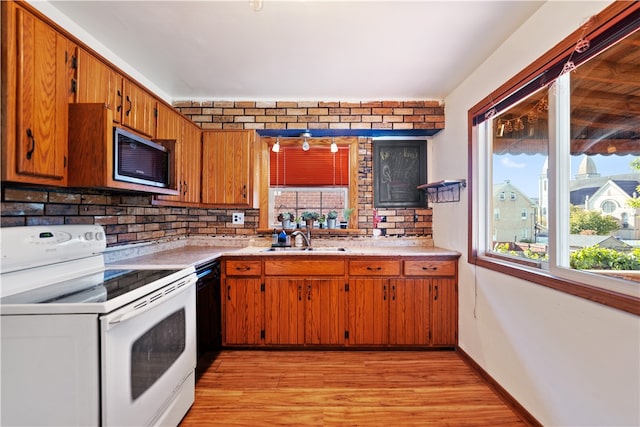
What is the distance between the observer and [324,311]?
8.18 ft

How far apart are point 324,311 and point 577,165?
2018 mm

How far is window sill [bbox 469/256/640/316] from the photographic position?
1.12m

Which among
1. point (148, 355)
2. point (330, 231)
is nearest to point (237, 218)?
point (330, 231)

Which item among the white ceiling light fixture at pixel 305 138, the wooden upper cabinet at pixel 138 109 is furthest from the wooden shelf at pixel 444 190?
the wooden upper cabinet at pixel 138 109

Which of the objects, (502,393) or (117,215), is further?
(117,215)

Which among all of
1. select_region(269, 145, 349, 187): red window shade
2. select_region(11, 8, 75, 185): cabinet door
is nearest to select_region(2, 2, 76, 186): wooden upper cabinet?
select_region(11, 8, 75, 185): cabinet door

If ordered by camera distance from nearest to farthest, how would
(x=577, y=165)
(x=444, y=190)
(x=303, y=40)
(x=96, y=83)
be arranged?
(x=577, y=165)
(x=96, y=83)
(x=303, y=40)
(x=444, y=190)

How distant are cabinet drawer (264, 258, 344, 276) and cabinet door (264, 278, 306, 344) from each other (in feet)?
0.22

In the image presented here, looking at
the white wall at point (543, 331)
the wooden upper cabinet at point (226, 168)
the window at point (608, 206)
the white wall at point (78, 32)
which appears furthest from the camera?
the wooden upper cabinet at point (226, 168)

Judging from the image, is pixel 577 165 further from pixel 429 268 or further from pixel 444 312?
pixel 444 312

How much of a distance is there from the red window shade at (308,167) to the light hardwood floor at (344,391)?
1755 millimetres

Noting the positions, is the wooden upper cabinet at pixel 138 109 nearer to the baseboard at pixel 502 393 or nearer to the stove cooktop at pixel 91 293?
the stove cooktop at pixel 91 293

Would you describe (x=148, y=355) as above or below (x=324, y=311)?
above

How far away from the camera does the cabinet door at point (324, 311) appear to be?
249 cm
